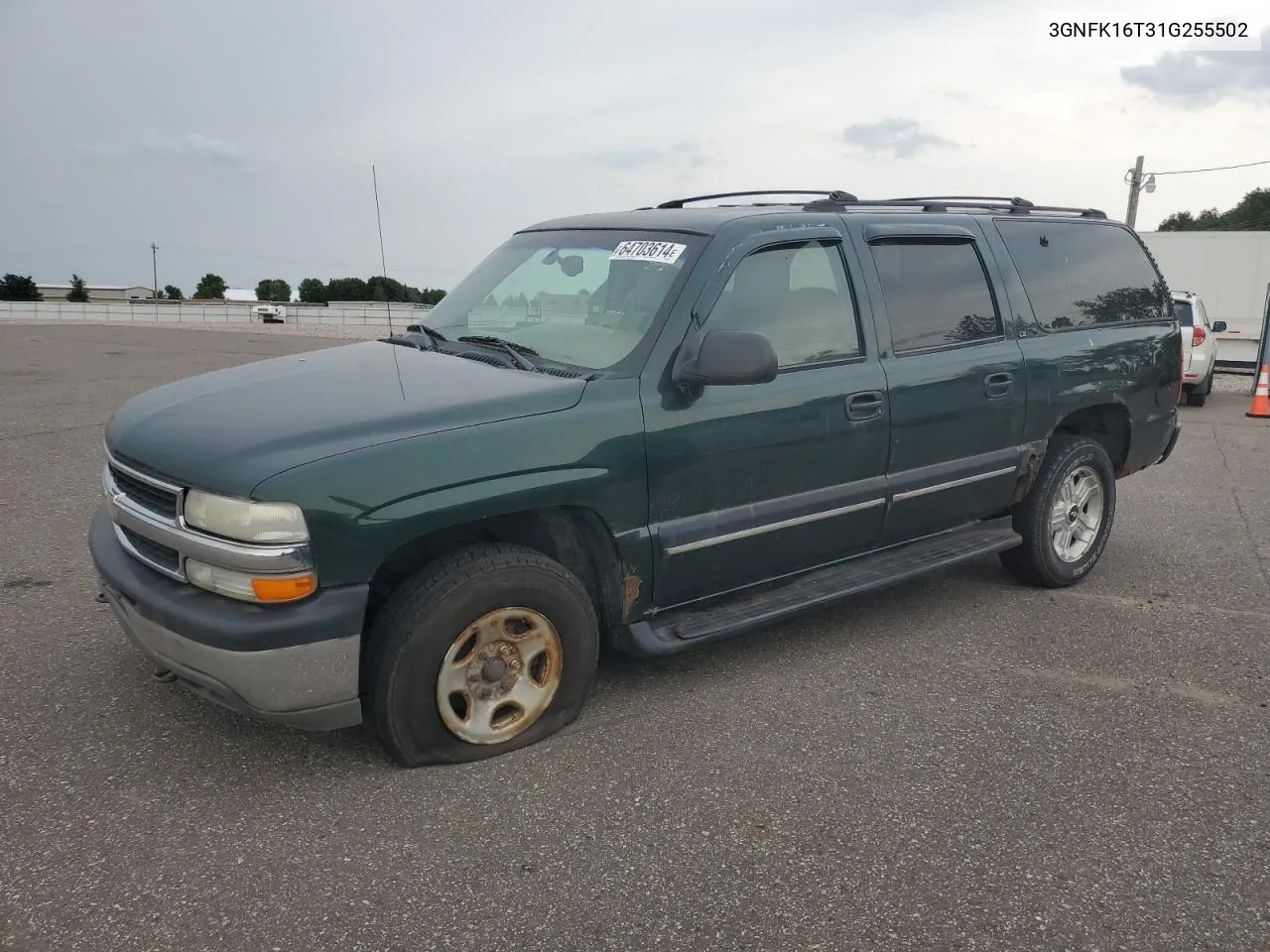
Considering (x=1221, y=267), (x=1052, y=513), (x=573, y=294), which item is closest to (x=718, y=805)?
(x=573, y=294)

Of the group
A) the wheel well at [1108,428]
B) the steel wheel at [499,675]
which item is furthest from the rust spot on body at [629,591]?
the wheel well at [1108,428]

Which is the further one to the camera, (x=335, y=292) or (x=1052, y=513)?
(x=335, y=292)

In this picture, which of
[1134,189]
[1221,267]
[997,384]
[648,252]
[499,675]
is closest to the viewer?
[499,675]

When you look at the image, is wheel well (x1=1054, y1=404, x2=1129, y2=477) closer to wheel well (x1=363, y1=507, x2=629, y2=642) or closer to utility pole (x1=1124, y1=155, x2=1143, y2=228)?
wheel well (x1=363, y1=507, x2=629, y2=642)

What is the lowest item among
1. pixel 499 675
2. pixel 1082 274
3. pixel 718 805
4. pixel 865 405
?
pixel 718 805

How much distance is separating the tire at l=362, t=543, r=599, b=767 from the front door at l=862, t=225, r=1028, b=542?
163cm

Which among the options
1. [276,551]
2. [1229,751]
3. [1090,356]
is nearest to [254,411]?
[276,551]

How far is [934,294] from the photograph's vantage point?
448 centimetres

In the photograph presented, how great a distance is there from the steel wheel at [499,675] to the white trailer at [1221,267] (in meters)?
20.9

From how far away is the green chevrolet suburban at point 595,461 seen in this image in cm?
296

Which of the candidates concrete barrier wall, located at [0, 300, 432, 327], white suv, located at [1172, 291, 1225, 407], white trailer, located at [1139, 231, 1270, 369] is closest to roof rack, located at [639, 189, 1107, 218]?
white suv, located at [1172, 291, 1225, 407]

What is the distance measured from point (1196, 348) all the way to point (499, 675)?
41.4ft

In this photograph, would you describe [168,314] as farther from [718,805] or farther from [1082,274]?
[718,805]

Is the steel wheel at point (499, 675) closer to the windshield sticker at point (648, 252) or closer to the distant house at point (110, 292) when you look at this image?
the windshield sticker at point (648, 252)
